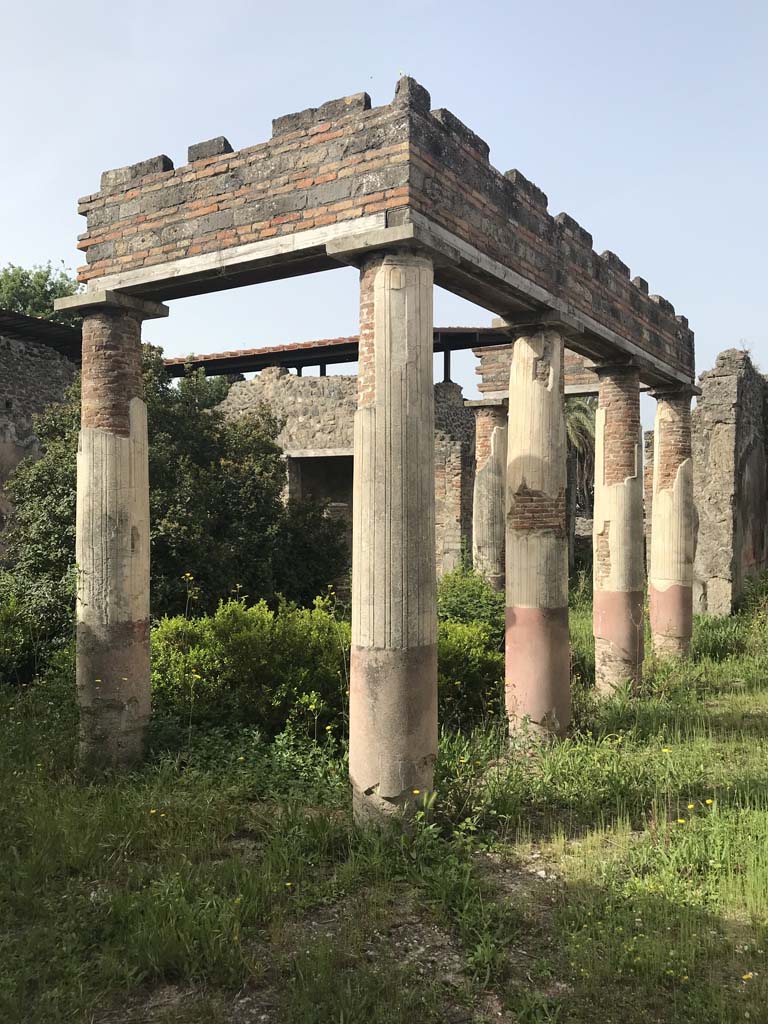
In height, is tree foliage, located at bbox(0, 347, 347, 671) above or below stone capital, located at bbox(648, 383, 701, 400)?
below

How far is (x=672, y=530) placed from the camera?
10.7 metres

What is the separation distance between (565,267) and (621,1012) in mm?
5828

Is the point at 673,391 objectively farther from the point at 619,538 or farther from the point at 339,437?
the point at 339,437

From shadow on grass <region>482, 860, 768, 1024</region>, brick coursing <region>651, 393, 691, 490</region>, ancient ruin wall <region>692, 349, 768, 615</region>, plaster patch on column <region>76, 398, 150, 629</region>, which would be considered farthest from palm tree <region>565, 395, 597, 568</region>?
shadow on grass <region>482, 860, 768, 1024</region>

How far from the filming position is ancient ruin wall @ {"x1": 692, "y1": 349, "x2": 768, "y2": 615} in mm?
12938

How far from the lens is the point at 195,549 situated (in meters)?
10.4

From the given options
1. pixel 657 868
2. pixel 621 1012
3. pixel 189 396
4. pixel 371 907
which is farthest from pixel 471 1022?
pixel 189 396

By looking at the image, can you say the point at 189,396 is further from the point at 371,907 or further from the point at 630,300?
the point at 371,907

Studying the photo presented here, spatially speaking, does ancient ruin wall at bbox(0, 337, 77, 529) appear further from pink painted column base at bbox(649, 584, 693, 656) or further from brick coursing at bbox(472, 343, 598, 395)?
pink painted column base at bbox(649, 584, 693, 656)

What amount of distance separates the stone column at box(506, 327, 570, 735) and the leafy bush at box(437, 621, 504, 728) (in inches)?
Result: 37.6


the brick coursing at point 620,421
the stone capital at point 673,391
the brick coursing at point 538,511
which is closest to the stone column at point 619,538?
the brick coursing at point 620,421

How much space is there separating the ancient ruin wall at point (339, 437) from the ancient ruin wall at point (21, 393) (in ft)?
11.8

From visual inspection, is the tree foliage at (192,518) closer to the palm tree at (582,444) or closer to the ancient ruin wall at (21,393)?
the ancient ruin wall at (21,393)

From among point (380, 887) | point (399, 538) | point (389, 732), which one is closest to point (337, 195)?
point (399, 538)
